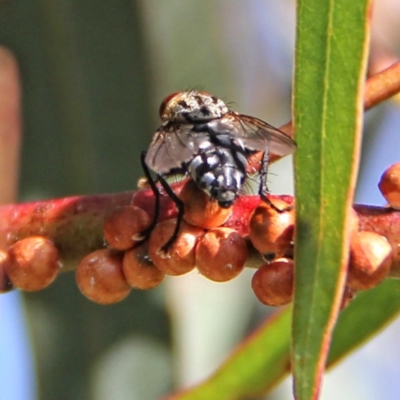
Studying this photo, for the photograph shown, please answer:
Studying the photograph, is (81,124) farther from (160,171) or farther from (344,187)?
(344,187)

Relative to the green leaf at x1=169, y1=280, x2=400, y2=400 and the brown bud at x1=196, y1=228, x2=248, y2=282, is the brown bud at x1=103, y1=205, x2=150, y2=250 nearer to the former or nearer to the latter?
the brown bud at x1=196, y1=228, x2=248, y2=282

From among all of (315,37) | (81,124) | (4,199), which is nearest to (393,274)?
(315,37)

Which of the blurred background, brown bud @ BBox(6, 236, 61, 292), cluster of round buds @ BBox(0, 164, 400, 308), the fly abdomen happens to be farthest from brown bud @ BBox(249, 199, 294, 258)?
the blurred background

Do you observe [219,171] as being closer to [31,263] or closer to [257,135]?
[257,135]

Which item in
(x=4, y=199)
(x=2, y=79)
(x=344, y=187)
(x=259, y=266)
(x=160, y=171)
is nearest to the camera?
(x=344, y=187)

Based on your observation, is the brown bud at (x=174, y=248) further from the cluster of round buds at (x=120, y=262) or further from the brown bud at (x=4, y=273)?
the brown bud at (x=4, y=273)
